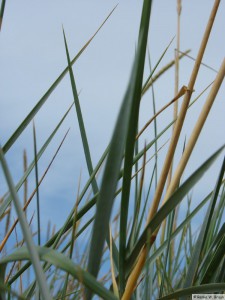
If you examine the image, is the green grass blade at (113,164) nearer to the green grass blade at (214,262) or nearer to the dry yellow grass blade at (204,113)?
the dry yellow grass blade at (204,113)

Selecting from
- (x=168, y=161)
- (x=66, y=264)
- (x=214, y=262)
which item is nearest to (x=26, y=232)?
(x=66, y=264)

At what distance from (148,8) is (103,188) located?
15 centimetres

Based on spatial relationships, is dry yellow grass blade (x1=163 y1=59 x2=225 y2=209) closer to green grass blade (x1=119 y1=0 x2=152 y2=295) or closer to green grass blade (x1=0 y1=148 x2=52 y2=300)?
green grass blade (x1=119 y1=0 x2=152 y2=295)

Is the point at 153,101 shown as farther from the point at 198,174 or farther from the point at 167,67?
the point at 198,174

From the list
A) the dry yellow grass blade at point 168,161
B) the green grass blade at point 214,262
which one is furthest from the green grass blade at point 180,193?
the green grass blade at point 214,262

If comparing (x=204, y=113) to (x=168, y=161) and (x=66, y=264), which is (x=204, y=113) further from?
(x=66, y=264)

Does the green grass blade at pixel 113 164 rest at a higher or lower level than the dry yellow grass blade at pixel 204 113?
lower

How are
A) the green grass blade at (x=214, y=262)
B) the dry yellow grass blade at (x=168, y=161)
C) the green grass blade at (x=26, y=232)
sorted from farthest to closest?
the green grass blade at (x=214, y=262) → the dry yellow grass blade at (x=168, y=161) → the green grass blade at (x=26, y=232)

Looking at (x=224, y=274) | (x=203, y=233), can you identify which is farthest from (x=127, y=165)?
(x=224, y=274)

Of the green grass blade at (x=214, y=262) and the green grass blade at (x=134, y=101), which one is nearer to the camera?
the green grass blade at (x=134, y=101)

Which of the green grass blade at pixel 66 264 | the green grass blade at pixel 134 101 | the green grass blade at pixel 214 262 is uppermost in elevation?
the green grass blade at pixel 134 101

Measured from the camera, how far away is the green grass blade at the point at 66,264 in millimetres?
356

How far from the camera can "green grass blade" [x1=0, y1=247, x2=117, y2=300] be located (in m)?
0.36

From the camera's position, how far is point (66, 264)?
36 cm
